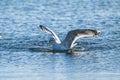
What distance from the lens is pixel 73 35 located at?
22.2 m

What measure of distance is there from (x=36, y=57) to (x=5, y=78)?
123 inches

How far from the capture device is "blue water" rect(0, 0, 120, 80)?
60.2ft

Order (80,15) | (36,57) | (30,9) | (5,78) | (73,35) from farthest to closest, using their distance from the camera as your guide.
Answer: (30,9) → (80,15) → (73,35) → (36,57) → (5,78)

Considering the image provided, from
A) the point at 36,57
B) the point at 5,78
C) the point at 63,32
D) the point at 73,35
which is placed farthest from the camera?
the point at 63,32

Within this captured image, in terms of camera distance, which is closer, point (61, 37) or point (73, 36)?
point (73, 36)

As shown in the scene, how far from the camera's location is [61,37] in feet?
80.8

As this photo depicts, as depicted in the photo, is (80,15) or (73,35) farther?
(80,15)

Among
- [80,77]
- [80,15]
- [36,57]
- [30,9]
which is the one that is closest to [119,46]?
[36,57]

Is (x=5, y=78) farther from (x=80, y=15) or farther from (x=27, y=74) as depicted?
(x=80, y=15)

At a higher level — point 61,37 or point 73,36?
point 73,36

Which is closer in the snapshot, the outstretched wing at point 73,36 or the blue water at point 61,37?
the blue water at point 61,37

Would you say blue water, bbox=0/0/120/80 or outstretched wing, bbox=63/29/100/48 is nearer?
blue water, bbox=0/0/120/80

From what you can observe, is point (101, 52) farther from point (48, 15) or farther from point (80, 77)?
point (48, 15)

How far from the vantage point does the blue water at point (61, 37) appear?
60.2ft
